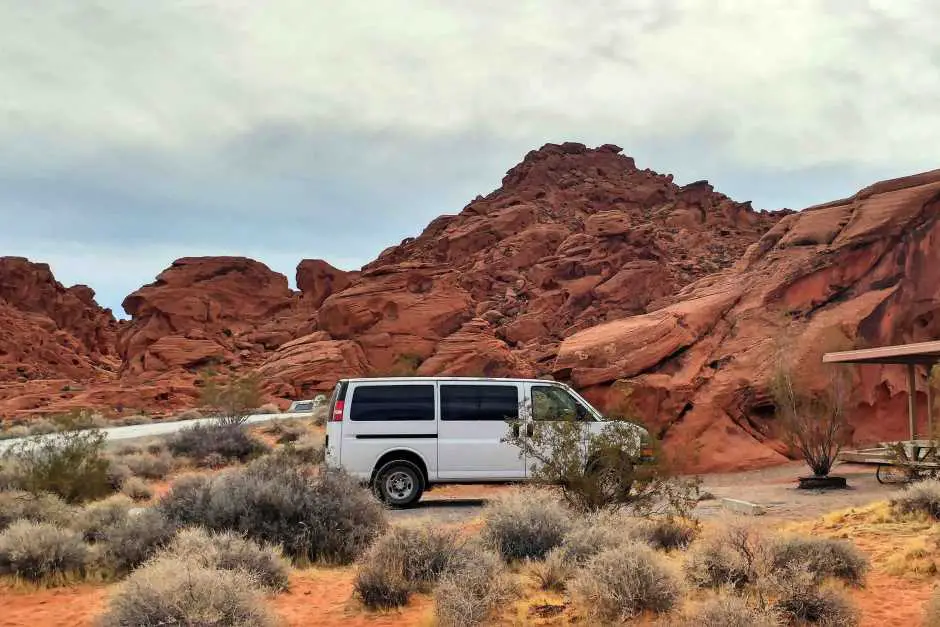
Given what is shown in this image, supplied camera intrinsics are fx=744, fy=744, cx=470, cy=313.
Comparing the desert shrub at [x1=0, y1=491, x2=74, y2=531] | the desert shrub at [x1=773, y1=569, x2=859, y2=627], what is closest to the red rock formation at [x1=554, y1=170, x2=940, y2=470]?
the desert shrub at [x1=773, y1=569, x2=859, y2=627]

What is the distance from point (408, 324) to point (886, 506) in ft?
123

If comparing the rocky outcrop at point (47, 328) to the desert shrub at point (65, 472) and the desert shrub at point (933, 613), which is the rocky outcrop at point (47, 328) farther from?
the desert shrub at point (933, 613)

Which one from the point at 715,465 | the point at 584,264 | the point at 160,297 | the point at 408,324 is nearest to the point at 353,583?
the point at 715,465

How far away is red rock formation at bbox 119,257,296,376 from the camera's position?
5941 cm

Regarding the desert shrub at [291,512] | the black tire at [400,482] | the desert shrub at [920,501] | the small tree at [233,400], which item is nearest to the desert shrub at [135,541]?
the desert shrub at [291,512]

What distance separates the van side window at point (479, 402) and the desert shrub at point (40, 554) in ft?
20.4

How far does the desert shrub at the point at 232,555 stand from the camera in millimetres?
6293

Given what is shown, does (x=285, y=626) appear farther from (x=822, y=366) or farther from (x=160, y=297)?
(x=160, y=297)

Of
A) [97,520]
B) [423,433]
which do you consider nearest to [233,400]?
[423,433]

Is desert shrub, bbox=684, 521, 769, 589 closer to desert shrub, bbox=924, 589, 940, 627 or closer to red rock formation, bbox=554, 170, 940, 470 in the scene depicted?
desert shrub, bbox=924, 589, 940, 627

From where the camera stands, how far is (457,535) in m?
7.08

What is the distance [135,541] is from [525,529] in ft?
12.9

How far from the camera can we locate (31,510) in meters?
9.03

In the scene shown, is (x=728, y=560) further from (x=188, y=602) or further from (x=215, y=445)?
(x=215, y=445)
